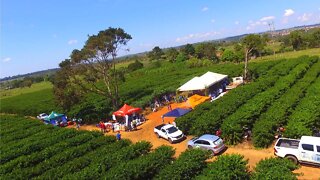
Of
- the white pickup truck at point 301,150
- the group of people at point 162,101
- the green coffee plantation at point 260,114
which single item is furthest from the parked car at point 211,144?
the group of people at point 162,101

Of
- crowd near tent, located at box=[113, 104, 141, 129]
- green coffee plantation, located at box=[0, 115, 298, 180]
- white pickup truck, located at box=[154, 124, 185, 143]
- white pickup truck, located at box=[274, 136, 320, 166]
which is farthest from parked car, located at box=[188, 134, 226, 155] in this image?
crowd near tent, located at box=[113, 104, 141, 129]

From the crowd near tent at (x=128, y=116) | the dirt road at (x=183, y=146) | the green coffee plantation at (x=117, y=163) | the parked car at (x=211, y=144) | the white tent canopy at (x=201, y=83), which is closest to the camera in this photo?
the green coffee plantation at (x=117, y=163)

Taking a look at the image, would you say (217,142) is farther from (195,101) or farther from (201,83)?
(201,83)

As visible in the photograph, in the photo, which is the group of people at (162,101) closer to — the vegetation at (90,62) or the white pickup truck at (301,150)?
the vegetation at (90,62)

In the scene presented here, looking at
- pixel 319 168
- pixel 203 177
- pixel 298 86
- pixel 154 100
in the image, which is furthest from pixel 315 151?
pixel 154 100

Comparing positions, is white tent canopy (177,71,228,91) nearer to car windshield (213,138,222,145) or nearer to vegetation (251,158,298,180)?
car windshield (213,138,222,145)

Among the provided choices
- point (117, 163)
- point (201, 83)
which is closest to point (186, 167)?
point (117, 163)

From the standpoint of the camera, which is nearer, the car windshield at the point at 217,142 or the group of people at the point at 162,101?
the car windshield at the point at 217,142
